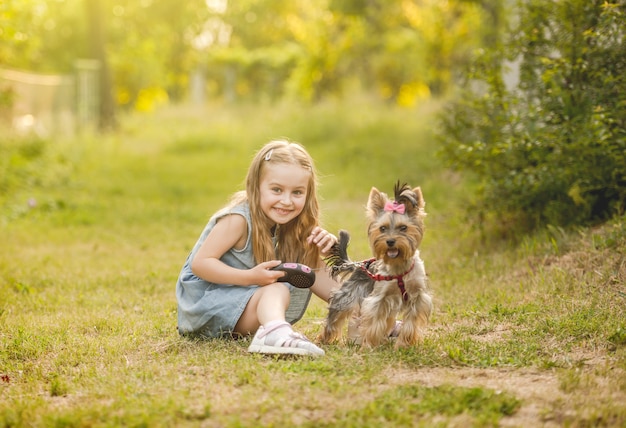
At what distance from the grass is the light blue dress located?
5.6 inches

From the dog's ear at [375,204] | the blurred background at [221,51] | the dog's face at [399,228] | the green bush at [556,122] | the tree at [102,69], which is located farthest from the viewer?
the tree at [102,69]

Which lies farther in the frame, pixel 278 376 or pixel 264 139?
pixel 264 139

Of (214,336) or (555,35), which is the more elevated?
(555,35)

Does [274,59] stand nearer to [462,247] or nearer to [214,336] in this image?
[462,247]

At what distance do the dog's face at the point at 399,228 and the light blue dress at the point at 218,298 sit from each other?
0.80 m

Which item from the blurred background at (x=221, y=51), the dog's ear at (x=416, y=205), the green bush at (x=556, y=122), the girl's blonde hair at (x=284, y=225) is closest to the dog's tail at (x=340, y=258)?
the girl's blonde hair at (x=284, y=225)

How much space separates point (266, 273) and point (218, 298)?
0.48 metres

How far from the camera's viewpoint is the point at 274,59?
138 ft

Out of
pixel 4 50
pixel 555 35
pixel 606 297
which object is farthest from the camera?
pixel 4 50

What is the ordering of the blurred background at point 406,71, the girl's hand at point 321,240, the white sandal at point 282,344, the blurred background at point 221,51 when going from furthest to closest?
1. the blurred background at point 221,51
2. the blurred background at point 406,71
3. the girl's hand at point 321,240
4. the white sandal at point 282,344

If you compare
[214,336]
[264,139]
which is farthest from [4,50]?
[214,336]

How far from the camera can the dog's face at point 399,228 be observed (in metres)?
5.20

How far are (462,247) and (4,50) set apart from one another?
11264mm

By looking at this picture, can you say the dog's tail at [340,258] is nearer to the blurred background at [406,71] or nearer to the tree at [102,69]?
the blurred background at [406,71]
